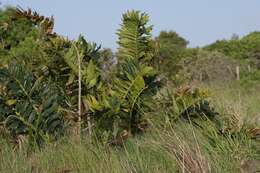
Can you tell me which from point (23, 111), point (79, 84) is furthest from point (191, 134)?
point (23, 111)

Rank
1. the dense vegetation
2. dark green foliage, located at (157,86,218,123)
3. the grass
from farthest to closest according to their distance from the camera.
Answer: dark green foliage, located at (157,86,218,123), the dense vegetation, the grass

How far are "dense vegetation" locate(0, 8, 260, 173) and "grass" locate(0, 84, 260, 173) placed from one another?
0.01m

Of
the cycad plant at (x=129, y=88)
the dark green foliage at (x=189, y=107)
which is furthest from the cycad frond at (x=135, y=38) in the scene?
the dark green foliage at (x=189, y=107)

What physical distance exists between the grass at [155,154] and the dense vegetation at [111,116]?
0.04 ft

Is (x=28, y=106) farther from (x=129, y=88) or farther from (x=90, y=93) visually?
(x=129, y=88)

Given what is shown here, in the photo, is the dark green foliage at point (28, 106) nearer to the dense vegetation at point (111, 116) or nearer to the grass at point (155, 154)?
the dense vegetation at point (111, 116)

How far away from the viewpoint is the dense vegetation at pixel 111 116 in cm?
499

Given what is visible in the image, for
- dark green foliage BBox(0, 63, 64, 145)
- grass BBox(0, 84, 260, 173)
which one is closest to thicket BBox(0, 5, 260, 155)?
dark green foliage BBox(0, 63, 64, 145)

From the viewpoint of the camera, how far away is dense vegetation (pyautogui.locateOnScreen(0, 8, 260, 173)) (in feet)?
16.4

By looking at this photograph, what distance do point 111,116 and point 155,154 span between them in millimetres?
1203

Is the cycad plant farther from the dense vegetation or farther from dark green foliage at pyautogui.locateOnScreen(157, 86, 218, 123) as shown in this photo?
dark green foliage at pyautogui.locateOnScreen(157, 86, 218, 123)

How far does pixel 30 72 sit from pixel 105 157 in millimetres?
1884

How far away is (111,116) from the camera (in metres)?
6.09

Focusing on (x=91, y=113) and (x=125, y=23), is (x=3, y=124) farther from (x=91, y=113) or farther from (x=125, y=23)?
(x=125, y=23)
